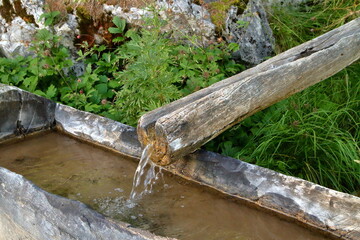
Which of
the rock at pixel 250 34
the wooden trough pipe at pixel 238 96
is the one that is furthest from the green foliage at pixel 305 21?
the wooden trough pipe at pixel 238 96

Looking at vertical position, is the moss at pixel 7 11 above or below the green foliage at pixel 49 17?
above

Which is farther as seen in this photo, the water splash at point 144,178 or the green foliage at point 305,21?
the green foliage at point 305,21

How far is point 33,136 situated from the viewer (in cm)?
411

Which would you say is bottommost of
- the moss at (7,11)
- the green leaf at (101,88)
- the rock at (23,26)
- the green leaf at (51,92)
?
the green leaf at (101,88)

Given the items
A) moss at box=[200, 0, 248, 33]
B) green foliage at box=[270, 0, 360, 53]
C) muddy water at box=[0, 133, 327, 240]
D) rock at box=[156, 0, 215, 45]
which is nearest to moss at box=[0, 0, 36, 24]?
rock at box=[156, 0, 215, 45]

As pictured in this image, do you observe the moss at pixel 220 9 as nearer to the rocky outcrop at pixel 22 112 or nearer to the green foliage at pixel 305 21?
the green foliage at pixel 305 21

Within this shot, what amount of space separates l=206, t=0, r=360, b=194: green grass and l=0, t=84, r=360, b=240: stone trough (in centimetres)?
53

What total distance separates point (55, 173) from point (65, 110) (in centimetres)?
75

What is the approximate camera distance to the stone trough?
2475mm

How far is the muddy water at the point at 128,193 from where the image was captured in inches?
110

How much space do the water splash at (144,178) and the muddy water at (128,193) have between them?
46mm

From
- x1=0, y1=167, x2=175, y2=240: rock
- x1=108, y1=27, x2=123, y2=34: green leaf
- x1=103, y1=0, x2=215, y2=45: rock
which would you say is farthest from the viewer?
x1=108, y1=27, x2=123, y2=34: green leaf

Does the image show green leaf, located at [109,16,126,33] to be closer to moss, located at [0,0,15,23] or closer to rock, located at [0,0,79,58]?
rock, located at [0,0,79,58]

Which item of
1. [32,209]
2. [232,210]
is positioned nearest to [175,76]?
[232,210]
